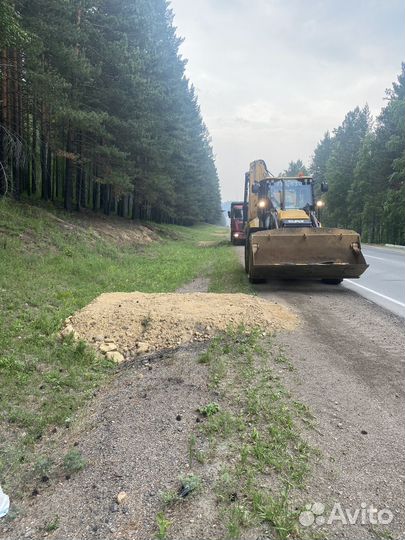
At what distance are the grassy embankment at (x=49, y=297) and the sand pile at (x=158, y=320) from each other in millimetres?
434

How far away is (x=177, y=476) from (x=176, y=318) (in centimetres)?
407

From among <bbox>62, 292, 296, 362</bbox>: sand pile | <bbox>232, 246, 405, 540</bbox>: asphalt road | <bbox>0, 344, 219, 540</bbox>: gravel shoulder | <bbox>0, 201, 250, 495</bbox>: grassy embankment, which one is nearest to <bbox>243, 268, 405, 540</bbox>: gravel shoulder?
<bbox>232, 246, 405, 540</bbox>: asphalt road

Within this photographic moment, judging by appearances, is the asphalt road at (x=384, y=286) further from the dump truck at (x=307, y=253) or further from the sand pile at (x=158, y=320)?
the sand pile at (x=158, y=320)

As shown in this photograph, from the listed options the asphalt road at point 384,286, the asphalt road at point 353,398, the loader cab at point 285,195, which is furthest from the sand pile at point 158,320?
the loader cab at point 285,195

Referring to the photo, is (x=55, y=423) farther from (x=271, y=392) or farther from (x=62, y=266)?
(x=62, y=266)

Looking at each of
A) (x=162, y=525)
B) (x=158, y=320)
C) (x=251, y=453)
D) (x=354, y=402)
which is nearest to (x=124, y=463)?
(x=162, y=525)

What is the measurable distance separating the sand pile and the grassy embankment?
434 millimetres

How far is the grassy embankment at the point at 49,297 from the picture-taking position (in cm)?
427

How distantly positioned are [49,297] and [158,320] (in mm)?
2719

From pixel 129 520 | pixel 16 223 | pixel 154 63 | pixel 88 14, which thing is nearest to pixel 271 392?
pixel 129 520

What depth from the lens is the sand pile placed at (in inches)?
254

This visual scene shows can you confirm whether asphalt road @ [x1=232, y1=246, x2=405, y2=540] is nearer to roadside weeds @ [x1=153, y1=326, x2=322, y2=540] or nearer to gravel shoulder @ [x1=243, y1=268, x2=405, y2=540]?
gravel shoulder @ [x1=243, y1=268, x2=405, y2=540]

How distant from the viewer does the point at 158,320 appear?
7055 millimetres

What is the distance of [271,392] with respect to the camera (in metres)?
4.50
